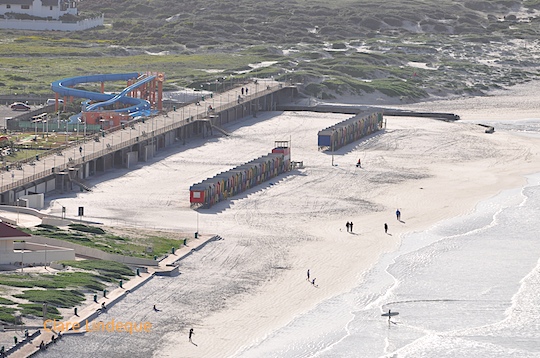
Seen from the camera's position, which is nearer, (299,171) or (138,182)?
(138,182)

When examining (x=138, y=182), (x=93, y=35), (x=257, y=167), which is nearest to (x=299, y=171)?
(x=257, y=167)

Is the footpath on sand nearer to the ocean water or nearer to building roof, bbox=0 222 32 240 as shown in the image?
building roof, bbox=0 222 32 240

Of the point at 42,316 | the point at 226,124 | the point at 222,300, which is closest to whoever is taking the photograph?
the point at 42,316

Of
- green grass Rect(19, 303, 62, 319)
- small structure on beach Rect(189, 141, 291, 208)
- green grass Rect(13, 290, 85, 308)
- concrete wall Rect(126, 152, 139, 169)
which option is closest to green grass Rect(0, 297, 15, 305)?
green grass Rect(19, 303, 62, 319)

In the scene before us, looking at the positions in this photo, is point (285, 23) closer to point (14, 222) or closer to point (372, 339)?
point (14, 222)

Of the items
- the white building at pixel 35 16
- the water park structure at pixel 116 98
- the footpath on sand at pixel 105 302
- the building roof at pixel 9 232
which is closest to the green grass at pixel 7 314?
the footpath on sand at pixel 105 302

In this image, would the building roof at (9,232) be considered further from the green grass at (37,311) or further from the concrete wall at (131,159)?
the concrete wall at (131,159)

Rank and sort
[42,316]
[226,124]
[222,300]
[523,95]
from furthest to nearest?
[523,95] → [226,124] → [222,300] → [42,316]
